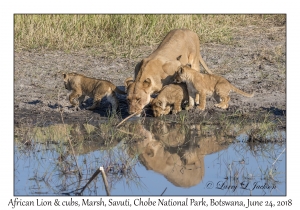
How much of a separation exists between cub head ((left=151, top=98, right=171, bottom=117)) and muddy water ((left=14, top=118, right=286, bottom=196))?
0.69 ft

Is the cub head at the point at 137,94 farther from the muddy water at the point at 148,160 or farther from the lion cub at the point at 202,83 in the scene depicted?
the lion cub at the point at 202,83

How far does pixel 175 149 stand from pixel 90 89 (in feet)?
7.39

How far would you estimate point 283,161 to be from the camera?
859 cm

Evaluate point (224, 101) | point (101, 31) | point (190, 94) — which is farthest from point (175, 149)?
point (101, 31)

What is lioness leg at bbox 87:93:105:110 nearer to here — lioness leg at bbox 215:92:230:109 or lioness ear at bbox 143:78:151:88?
lioness ear at bbox 143:78:151:88

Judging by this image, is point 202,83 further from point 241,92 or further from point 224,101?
point 241,92

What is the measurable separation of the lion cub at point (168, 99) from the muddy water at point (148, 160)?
0.84 feet

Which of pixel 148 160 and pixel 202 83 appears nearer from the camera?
pixel 148 160

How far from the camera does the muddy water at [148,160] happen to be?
776 centimetres

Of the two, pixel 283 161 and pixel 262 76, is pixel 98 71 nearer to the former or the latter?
pixel 262 76

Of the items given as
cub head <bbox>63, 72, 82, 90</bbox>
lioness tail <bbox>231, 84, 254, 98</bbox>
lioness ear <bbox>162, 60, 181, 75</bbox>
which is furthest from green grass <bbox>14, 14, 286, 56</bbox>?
lioness tail <bbox>231, 84, 254, 98</bbox>

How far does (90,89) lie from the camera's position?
10898mm

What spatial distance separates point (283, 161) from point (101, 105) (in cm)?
361

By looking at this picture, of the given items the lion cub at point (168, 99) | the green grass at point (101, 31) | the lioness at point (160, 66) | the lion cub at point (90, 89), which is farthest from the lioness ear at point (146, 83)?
the green grass at point (101, 31)
